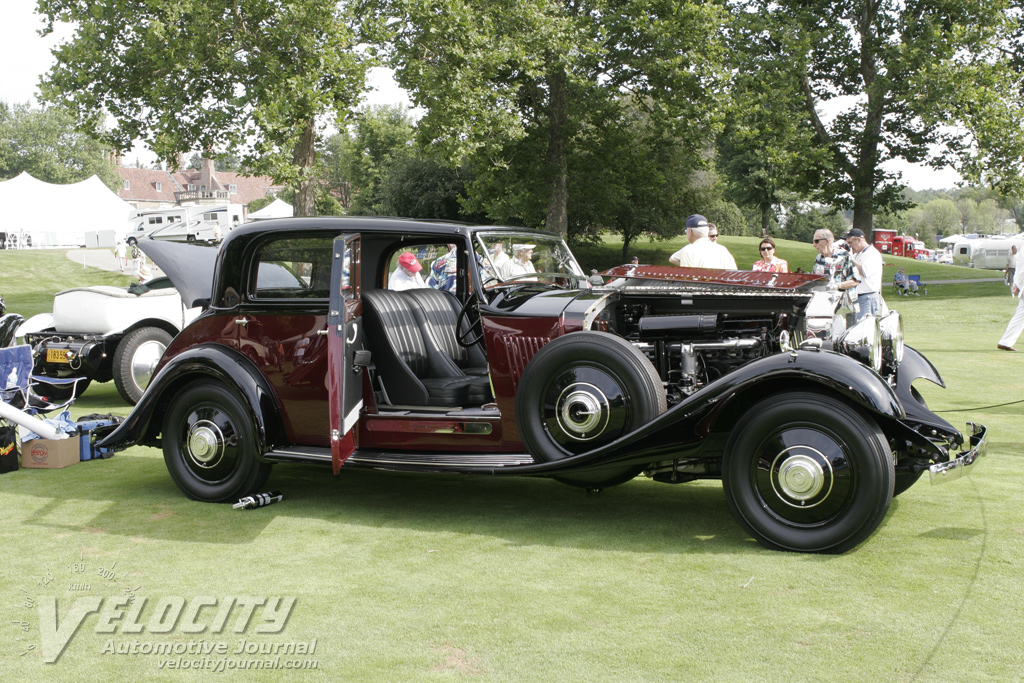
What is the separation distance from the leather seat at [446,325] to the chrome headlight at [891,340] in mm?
2647

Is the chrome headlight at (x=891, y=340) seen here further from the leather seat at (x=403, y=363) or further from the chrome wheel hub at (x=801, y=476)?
the leather seat at (x=403, y=363)

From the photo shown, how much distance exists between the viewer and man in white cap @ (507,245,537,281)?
6.02 m

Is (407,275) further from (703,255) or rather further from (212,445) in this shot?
(703,255)

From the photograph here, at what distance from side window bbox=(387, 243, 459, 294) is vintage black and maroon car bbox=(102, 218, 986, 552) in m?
0.02

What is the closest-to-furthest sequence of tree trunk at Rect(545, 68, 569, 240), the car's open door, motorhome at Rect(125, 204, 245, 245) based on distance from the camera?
the car's open door < tree trunk at Rect(545, 68, 569, 240) < motorhome at Rect(125, 204, 245, 245)

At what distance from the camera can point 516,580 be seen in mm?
4199

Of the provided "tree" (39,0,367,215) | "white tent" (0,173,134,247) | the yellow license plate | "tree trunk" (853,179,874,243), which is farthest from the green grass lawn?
"white tent" (0,173,134,247)

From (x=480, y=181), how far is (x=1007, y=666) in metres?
26.2

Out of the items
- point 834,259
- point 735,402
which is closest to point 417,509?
point 735,402

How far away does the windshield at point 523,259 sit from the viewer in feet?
18.4

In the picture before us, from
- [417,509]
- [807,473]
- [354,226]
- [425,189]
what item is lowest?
[417,509]

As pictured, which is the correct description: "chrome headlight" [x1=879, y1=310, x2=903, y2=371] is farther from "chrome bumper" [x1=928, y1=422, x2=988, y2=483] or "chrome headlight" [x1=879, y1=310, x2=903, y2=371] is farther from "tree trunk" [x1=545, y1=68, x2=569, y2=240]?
"tree trunk" [x1=545, y1=68, x2=569, y2=240]

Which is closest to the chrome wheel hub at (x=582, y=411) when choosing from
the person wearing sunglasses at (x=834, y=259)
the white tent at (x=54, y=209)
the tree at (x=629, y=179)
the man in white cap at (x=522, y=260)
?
the man in white cap at (x=522, y=260)

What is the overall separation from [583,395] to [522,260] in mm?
1665
